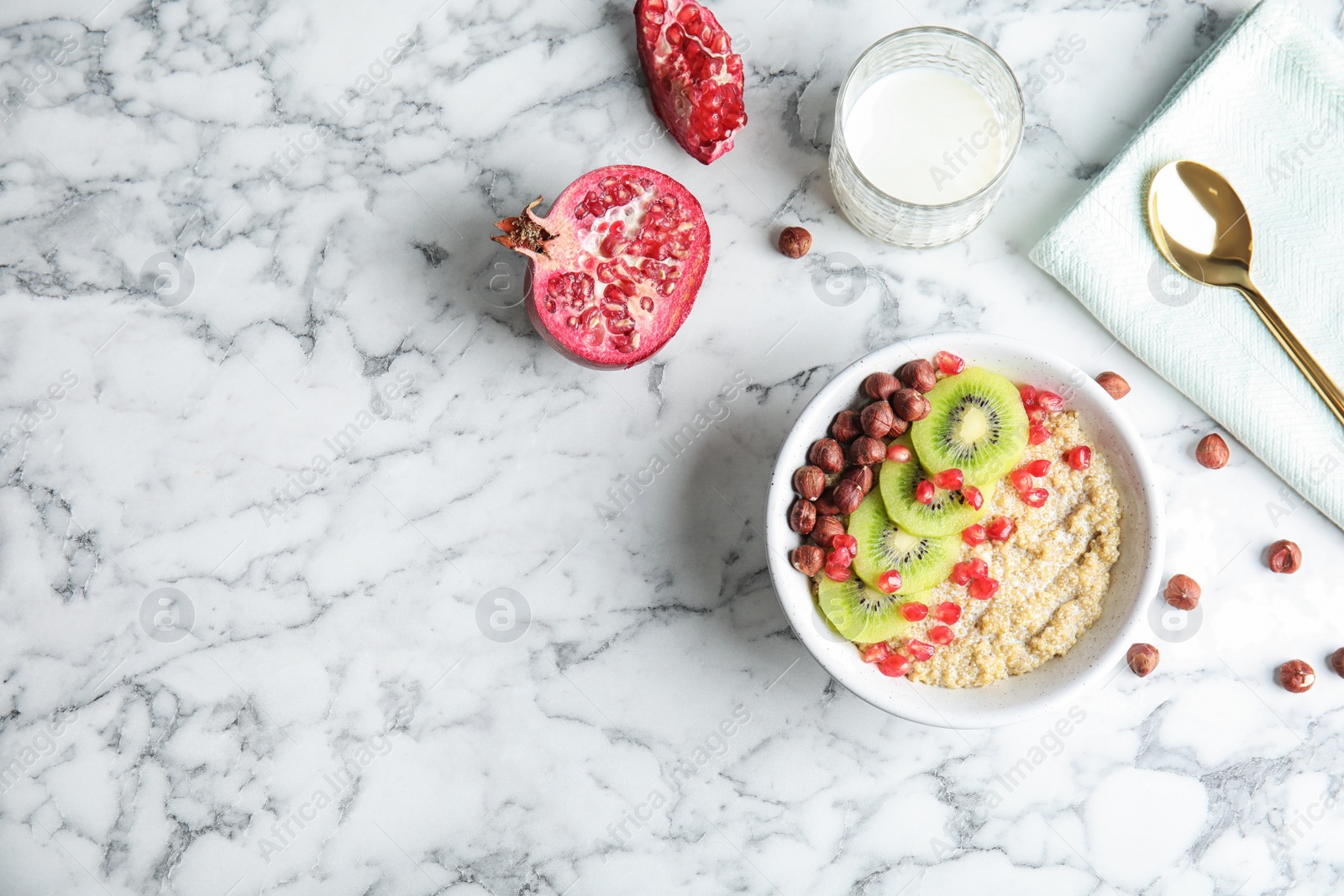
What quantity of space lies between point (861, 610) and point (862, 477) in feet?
0.87

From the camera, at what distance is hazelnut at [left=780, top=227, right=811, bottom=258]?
6.68 feet

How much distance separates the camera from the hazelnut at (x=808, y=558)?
5.80ft

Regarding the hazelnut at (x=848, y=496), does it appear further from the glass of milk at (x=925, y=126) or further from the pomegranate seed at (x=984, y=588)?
the glass of milk at (x=925, y=126)

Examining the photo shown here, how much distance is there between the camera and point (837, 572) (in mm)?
1762

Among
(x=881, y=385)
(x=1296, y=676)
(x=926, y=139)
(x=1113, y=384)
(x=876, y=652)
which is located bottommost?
(x=876, y=652)

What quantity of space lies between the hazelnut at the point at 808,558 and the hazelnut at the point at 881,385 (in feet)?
1.07

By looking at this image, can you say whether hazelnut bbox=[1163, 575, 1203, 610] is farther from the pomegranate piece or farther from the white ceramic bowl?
the pomegranate piece

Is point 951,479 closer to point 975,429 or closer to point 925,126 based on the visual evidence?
point 975,429

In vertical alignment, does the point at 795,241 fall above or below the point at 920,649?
above

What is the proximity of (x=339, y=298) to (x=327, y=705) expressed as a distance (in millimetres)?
942

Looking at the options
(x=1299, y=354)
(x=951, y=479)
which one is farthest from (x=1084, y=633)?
(x=1299, y=354)

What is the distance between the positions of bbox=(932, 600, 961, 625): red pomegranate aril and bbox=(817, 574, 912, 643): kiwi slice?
94mm

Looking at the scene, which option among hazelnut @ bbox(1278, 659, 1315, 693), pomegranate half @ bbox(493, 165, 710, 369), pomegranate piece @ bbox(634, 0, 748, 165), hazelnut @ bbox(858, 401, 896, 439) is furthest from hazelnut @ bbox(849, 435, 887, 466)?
hazelnut @ bbox(1278, 659, 1315, 693)

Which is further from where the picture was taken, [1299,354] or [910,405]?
[1299,354]
